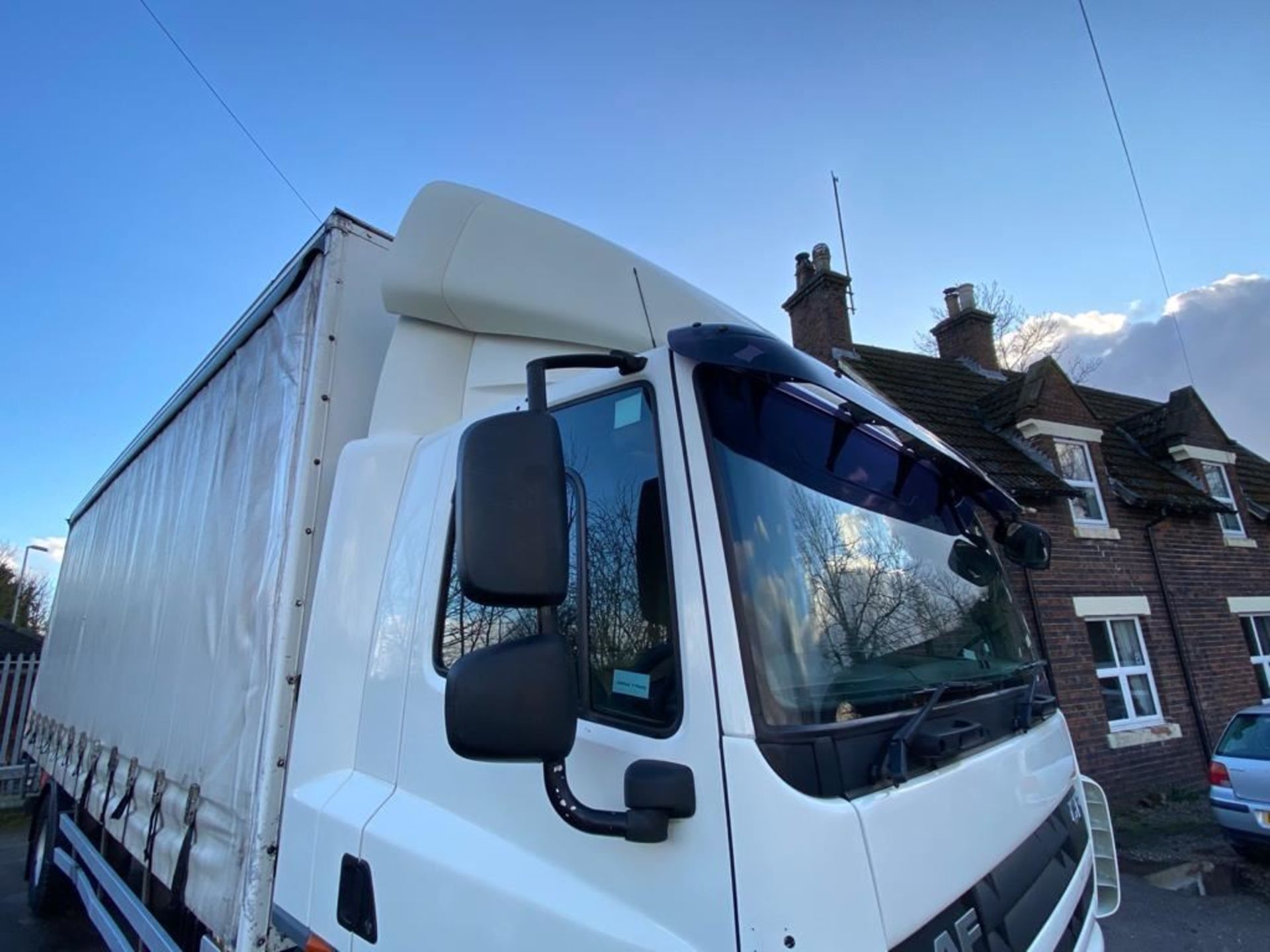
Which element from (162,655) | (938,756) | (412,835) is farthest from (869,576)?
(162,655)

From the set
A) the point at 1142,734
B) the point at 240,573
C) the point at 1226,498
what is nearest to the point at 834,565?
the point at 240,573

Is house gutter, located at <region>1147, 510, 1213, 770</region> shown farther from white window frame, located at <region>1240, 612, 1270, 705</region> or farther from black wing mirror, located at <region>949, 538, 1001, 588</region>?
black wing mirror, located at <region>949, 538, 1001, 588</region>

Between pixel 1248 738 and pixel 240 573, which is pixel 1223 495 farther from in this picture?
pixel 240 573

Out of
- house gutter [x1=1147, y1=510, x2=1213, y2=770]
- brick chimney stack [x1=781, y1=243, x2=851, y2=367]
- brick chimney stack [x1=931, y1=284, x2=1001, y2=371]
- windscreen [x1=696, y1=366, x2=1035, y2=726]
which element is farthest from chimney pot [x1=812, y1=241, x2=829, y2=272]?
windscreen [x1=696, y1=366, x2=1035, y2=726]

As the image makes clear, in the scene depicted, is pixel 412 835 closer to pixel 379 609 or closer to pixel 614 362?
pixel 379 609

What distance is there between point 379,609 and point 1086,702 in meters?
11.0

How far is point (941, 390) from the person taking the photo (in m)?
12.7

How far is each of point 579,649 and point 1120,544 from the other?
41.5 ft

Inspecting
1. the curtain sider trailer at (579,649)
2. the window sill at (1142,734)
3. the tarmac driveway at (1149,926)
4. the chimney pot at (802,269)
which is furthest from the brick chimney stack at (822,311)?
the curtain sider trailer at (579,649)

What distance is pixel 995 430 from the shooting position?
11.9 metres

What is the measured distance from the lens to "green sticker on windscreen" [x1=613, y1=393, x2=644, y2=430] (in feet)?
5.19

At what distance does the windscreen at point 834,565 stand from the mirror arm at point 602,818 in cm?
27

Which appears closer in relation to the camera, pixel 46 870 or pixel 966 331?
pixel 46 870

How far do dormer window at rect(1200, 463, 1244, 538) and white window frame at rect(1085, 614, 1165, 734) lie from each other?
3.85 m
